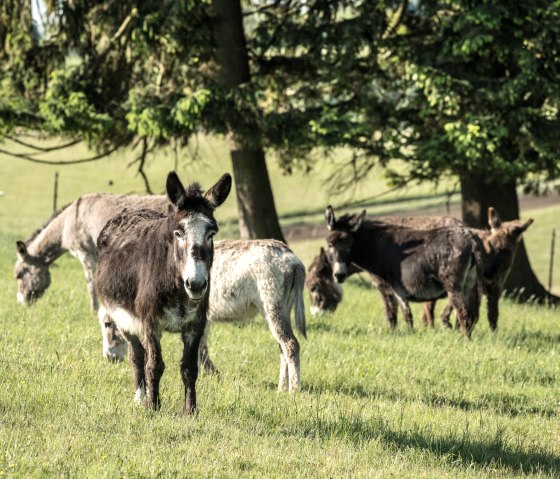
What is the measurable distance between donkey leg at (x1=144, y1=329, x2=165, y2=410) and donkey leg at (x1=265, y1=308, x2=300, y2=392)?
2.07m

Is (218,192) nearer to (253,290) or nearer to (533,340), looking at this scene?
(253,290)

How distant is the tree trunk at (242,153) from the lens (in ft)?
66.0

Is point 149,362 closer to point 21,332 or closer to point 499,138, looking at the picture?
point 21,332

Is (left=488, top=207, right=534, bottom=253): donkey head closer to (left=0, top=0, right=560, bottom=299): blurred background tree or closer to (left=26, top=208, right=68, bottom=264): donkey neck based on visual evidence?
(left=0, top=0, right=560, bottom=299): blurred background tree

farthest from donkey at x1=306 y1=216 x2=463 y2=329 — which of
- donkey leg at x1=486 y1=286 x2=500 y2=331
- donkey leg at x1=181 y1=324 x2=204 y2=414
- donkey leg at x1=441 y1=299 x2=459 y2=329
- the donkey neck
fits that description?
donkey leg at x1=181 y1=324 x2=204 y2=414

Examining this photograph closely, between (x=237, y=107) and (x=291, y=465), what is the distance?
1250 cm

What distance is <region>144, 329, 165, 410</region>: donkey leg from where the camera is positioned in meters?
8.35

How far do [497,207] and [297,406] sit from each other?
1349cm

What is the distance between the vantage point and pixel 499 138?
18547mm

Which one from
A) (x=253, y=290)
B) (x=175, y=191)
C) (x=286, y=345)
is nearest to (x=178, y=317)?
(x=175, y=191)

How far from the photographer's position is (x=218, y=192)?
8305 mm

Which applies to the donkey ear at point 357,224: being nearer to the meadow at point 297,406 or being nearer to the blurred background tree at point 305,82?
the meadow at point 297,406

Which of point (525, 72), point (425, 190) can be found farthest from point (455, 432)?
point (425, 190)

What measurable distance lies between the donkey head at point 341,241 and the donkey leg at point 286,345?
15.5ft
